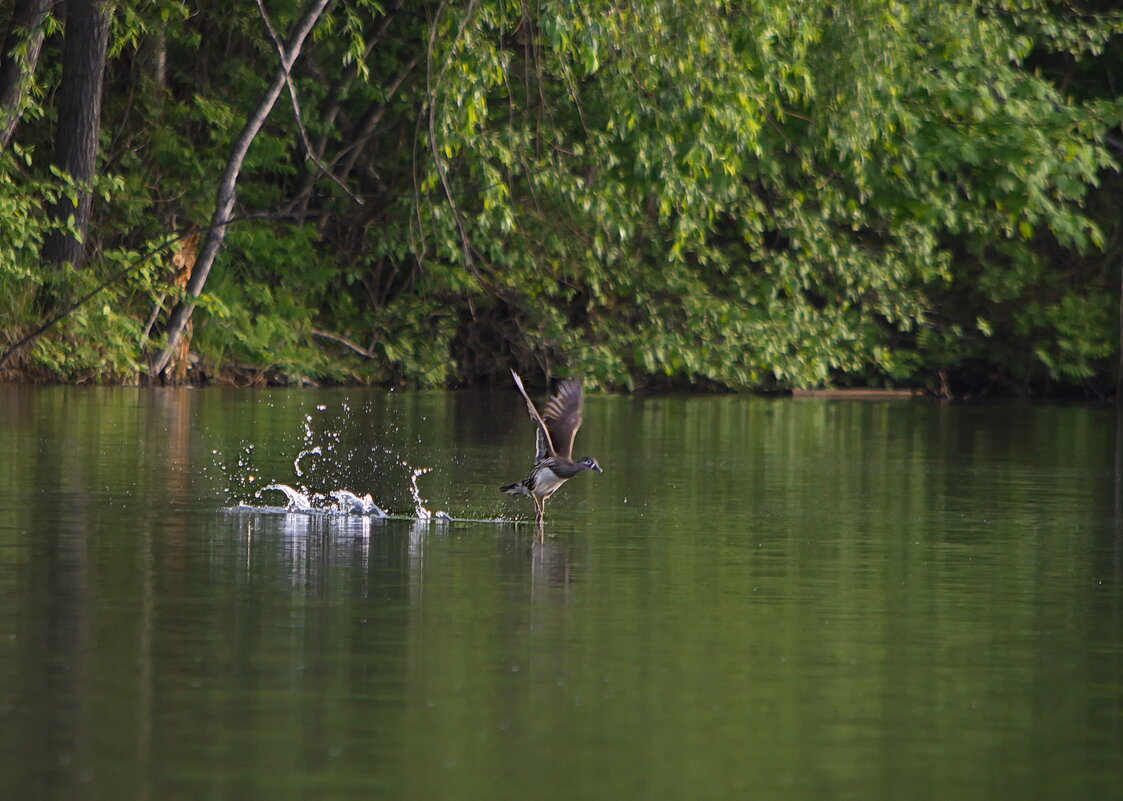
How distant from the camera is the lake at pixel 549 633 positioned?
194 inches

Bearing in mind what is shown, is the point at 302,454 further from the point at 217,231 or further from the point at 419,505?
the point at 217,231

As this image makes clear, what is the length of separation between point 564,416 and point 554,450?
16.3 inches

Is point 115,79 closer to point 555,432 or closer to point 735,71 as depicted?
point 735,71

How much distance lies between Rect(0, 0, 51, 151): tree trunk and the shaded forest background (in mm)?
49

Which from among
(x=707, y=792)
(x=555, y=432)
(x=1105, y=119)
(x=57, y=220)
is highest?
(x=1105, y=119)

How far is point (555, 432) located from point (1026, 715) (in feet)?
20.2

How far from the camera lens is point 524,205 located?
1089 inches

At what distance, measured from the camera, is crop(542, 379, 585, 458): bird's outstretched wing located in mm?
11633

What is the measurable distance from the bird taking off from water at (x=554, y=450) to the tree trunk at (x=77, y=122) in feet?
45.9

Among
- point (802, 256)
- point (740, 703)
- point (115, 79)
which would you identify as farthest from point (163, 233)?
point (740, 703)

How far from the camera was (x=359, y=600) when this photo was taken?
24.8 ft

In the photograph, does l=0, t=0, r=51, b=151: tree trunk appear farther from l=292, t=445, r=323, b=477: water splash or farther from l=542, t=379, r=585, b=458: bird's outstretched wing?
l=542, t=379, r=585, b=458: bird's outstretched wing

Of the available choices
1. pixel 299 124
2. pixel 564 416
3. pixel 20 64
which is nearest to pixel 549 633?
pixel 564 416

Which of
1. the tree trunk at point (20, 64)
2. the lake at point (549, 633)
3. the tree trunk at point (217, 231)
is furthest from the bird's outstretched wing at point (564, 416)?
the tree trunk at point (20, 64)
